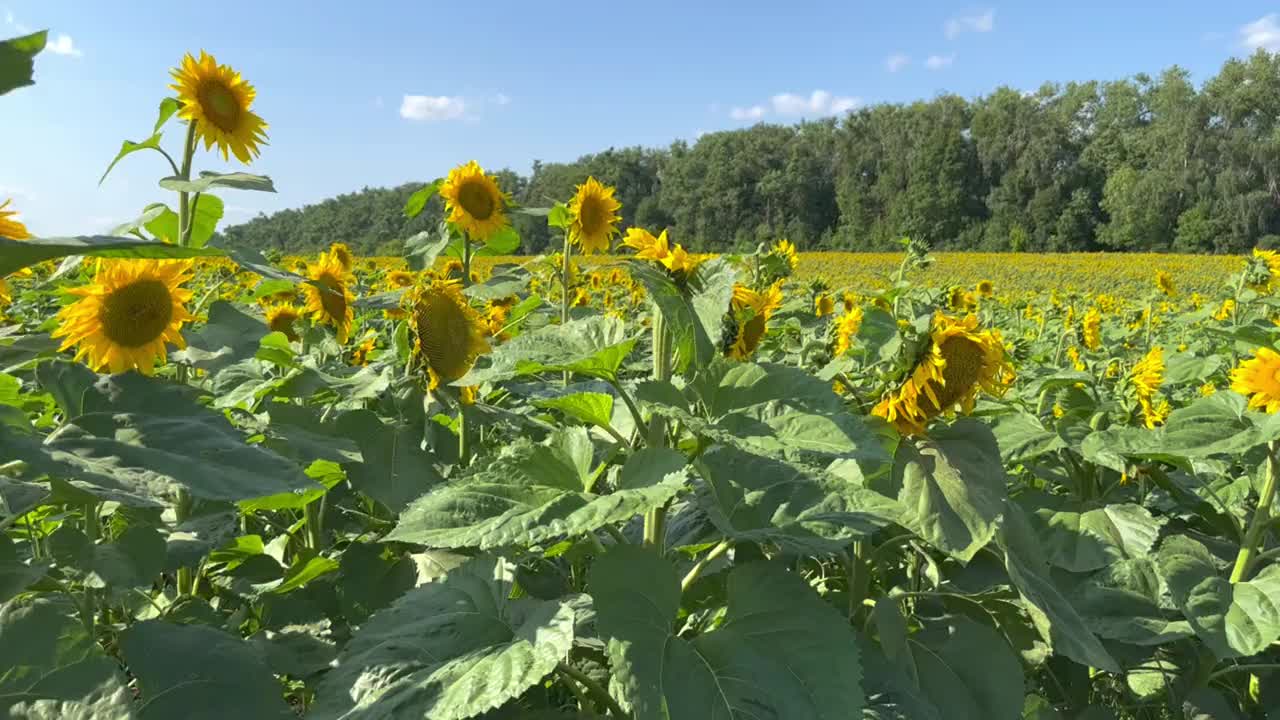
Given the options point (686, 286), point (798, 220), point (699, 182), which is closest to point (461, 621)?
point (686, 286)

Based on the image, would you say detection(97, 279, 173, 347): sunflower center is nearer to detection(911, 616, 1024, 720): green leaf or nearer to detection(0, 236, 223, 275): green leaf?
detection(0, 236, 223, 275): green leaf

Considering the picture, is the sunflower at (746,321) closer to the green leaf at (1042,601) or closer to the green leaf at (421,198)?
the green leaf at (1042,601)

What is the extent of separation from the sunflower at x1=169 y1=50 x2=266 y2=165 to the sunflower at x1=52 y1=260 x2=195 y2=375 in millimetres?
659

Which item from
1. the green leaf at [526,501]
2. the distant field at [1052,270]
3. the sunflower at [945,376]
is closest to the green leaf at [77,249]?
the green leaf at [526,501]

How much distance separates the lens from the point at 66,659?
1020 millimetres

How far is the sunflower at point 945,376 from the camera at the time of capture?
56.5 inches

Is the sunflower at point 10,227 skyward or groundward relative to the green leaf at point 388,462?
skyward

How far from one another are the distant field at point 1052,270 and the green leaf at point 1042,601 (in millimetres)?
20088

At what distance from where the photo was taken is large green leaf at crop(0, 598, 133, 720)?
89cm

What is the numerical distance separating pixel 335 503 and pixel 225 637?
0.90 meters

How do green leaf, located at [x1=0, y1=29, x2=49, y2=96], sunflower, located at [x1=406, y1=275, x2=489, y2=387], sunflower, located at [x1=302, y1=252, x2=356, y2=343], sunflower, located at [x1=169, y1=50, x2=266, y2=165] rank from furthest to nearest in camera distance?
sunflower, located at [x1=302, y1=252, x2=356, y2=343] < sunflower, located at [x1=169, y1=50, x2=266, y2=165] < sunflower, located at [x1=406, y1=275, x2=489, y2=387] < green leaf, located at [x1=0, y1=29, x2=49, y2=96]

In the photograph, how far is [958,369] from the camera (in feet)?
4.83

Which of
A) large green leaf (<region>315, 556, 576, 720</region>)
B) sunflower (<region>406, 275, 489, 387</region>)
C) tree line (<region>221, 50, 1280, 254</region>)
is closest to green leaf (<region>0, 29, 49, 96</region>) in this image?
large green leaf (<region>315, 556, 576, 720</region>)

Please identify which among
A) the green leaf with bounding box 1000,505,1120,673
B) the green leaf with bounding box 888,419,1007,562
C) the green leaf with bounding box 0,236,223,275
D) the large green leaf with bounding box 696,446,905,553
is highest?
the green leaf with bounding box 0,236,223,275
